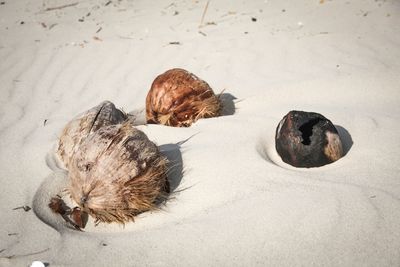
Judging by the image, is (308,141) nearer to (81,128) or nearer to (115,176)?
(115,176)

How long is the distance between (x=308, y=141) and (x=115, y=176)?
1383 millimetres

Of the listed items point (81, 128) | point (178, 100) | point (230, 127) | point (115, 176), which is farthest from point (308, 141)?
point (81, 128)

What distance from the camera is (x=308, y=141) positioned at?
235 centimetres

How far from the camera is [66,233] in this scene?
2.08 meters

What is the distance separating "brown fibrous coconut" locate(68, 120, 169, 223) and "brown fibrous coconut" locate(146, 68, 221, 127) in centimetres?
88

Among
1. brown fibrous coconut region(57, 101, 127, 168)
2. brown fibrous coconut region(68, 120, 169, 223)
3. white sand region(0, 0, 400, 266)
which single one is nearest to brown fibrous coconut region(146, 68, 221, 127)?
white sand region(0, 0, 400, 266)

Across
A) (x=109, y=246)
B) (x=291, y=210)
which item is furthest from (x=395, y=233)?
(x=109, y=246)

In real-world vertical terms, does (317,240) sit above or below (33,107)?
below

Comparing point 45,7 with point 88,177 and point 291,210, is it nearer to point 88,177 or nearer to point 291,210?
point 88,177

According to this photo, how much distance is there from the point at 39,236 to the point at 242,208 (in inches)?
52.2

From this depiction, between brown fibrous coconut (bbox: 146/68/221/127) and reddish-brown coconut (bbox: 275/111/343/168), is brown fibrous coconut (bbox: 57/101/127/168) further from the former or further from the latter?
reddish-brown coconut (bbox: 275/111/343/168)

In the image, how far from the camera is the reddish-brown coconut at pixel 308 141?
2.35 metres

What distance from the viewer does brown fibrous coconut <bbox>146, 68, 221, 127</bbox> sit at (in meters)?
2.97

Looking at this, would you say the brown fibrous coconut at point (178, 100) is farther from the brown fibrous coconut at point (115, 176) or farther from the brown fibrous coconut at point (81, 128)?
the brown fibrous coconut at point (115, 176)
